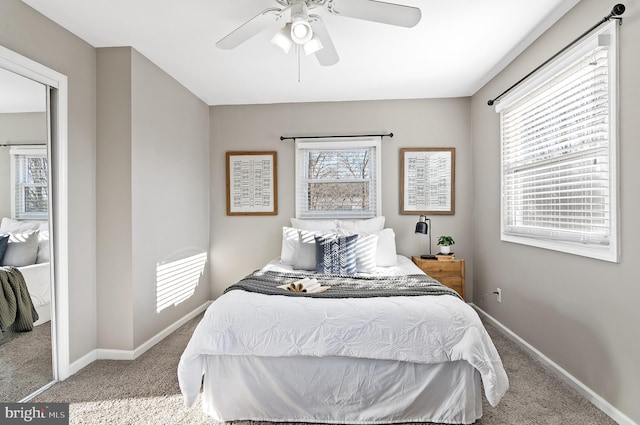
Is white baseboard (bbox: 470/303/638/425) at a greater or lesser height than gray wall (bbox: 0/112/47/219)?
lesser

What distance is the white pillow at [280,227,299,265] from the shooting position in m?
3.54

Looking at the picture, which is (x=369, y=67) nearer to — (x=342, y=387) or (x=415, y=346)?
(x=415, y=346)

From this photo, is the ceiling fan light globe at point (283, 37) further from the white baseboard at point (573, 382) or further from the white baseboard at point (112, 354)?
the white baseboard at point (573, 382)

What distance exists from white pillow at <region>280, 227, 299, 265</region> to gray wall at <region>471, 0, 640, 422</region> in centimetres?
209

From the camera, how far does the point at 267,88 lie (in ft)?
12.4

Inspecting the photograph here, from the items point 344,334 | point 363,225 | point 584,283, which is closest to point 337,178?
point 363,225

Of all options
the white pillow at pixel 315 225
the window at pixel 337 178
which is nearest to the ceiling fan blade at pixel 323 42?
the window at pixel 337 178

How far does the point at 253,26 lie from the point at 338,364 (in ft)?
6.92

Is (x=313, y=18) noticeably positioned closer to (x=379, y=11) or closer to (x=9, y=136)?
(x=379, y=11)

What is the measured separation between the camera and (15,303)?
216cm

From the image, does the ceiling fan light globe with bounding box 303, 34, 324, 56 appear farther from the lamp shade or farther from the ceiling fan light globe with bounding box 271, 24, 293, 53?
the lamp shade

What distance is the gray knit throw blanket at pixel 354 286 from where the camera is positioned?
2.21 metres

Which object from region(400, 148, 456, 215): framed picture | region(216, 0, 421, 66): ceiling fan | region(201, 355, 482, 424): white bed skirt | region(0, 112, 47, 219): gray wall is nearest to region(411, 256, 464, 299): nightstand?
region(400, 148, 456, 215): framed picture

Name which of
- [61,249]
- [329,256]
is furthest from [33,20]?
[329,256]
